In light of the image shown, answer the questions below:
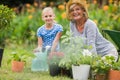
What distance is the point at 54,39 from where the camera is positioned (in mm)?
7086

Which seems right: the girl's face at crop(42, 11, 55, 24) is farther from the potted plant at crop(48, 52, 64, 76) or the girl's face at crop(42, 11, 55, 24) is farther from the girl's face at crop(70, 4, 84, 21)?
the potted plant at crop(48, 52, 64, 76)

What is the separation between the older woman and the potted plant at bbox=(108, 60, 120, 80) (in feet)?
1.49

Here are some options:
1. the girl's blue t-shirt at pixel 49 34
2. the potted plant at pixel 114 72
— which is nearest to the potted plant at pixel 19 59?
the girl's blue t-shirt at pixel 49 34

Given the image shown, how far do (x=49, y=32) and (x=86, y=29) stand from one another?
2.68 feet

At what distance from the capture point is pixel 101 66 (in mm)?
5996

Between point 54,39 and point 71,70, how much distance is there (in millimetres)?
865

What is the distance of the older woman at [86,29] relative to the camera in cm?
648

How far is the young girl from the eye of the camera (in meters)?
7.06

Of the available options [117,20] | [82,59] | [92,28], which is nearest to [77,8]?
[92,28]

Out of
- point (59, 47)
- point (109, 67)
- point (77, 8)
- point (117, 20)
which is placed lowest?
point (109, 67)

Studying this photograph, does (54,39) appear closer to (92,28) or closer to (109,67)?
(92,28)

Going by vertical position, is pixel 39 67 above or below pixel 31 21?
below

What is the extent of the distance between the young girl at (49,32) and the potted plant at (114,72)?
119 centimetres

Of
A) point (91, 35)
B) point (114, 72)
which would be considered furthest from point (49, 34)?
point (114, 72)
